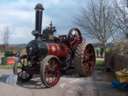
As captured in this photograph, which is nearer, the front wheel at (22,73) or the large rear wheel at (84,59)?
the front wheel at (22,73)

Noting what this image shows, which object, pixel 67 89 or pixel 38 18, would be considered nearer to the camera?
pixel 67 89

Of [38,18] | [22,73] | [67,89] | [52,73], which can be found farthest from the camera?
[38,18]

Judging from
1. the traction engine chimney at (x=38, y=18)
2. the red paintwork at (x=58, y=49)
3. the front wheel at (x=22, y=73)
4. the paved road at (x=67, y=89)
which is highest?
the traction engine chimney at (x=38, y=18)

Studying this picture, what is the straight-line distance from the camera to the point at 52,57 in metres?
14.4

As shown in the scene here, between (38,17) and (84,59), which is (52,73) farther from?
(84,59)

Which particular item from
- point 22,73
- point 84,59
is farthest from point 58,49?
point 84,59

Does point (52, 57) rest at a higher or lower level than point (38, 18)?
lower

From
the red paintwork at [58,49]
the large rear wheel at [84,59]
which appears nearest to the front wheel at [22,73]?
the red paintwork at [58,49]

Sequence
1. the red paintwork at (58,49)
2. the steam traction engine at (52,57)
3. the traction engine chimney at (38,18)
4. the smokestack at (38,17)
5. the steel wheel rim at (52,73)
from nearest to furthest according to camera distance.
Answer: the steel wheel rim at (52,73)
the steam traction engine at (52,57)
the red paintwork at (58,49)
the traction engine chimney at (38,18)
the smokestack at (38,17)

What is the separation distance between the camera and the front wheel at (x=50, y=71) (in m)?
13.7

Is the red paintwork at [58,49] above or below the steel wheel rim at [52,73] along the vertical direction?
above

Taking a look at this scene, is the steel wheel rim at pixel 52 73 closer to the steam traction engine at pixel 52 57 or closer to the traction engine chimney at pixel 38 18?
the steam traction engine at pixel 52 57

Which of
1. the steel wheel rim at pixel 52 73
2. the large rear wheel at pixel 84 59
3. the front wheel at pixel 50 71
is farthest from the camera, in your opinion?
the large rear wheel at pixel 84 59

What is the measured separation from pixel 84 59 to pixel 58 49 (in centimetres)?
190
